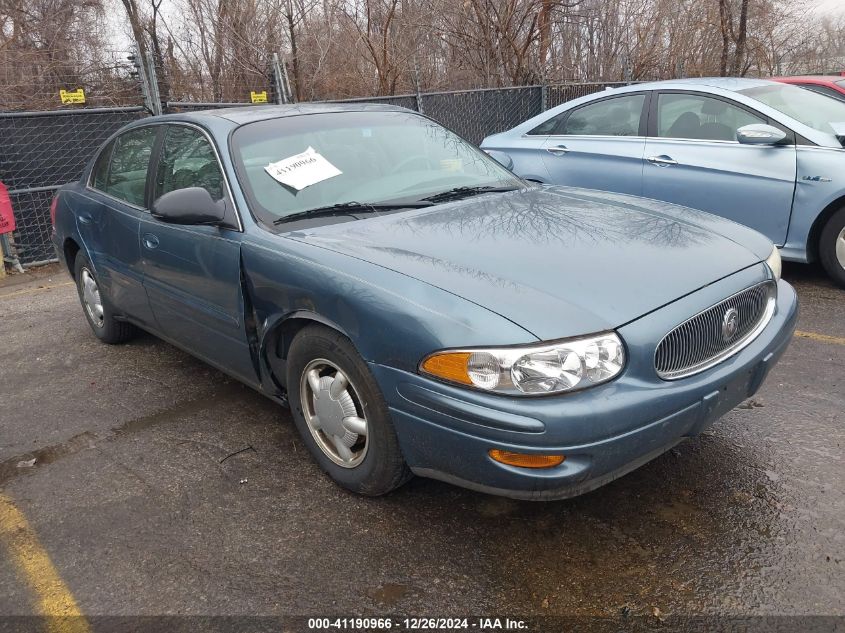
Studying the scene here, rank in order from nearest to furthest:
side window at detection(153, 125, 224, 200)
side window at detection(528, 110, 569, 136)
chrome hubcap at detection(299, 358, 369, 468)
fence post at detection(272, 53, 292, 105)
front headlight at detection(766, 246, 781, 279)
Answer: chrome hubcap at detection(299, 358, 369, 468), front headlight at detection(766, 246, 781, 279), side window at detection(153, 125, 224, 200), side window at detection(528, 110, 569, 136), fence post at detection(272, 53, 292, 105)

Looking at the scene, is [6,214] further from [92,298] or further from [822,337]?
[822,337]

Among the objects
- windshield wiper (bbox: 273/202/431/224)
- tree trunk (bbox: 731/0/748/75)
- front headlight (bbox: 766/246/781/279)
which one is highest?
tree trunk (bbox: 731/0/748/75)

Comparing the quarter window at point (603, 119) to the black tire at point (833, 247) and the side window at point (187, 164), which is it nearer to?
the black tire at point (833, 247)

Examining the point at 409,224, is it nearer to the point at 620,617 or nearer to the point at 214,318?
the point at 214,318

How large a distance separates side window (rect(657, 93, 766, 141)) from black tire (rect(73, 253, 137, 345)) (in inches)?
168

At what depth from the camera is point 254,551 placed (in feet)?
8.61

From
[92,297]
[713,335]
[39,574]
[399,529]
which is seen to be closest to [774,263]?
Result: [713,335]

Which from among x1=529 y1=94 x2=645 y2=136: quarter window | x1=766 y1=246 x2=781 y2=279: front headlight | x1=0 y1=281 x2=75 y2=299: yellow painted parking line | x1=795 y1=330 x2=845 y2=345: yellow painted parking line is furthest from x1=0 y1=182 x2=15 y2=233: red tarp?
x1=795 y1=330 x2=845 y2=345: yellow painted parking line

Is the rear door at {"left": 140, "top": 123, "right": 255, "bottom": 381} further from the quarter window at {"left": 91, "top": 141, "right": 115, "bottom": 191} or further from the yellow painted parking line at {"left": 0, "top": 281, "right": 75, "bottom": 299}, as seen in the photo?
the yellow painted parking line at {"left": 0, "top": 281, "right": 75, "bottom": 299}

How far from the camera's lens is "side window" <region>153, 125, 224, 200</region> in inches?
135

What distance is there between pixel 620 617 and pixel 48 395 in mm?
3484

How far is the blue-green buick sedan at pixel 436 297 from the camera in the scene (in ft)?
7.41

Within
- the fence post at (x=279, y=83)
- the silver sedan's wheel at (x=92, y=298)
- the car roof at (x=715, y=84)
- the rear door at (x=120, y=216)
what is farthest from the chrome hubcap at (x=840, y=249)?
the fence post at (x=279, y=83)

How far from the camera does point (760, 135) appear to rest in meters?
5.01
